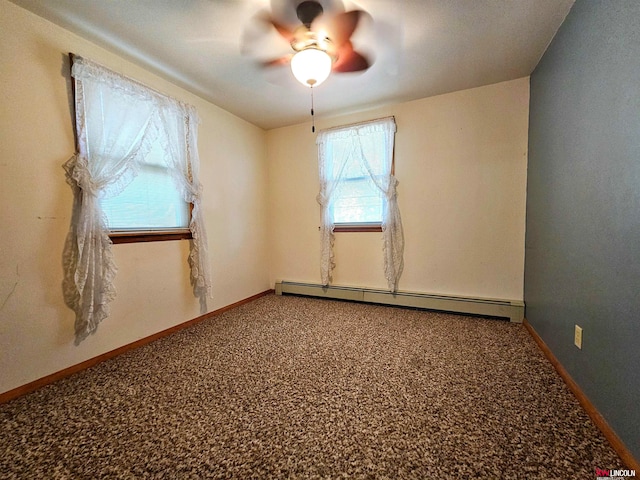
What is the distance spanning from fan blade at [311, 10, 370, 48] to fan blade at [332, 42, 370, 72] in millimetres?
118

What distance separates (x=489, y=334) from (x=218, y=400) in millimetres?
2192

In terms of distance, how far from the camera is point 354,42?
184 cm

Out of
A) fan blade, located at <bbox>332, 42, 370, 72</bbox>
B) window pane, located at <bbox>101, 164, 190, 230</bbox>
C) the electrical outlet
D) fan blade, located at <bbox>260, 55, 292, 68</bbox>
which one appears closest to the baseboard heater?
the electrical outlet

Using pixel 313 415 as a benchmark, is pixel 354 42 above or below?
above

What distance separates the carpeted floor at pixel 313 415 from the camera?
102cm

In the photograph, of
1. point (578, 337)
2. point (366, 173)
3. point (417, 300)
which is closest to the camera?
point (578, 337)

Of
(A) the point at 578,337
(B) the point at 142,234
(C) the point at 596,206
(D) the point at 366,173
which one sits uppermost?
(D) the point at 366,173

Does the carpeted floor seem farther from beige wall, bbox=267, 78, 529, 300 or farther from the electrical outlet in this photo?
beige wall, bbox=267, 78, 529, 300

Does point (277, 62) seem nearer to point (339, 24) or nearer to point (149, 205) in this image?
point (339, 24)

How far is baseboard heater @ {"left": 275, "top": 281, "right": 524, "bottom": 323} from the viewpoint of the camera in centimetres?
248

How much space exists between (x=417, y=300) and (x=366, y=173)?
5.27 ft

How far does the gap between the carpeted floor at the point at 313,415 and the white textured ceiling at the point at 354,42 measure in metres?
2.32

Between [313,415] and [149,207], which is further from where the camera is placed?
[149,207]

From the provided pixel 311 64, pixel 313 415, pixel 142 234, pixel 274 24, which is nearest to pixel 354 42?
pixel 311 64
